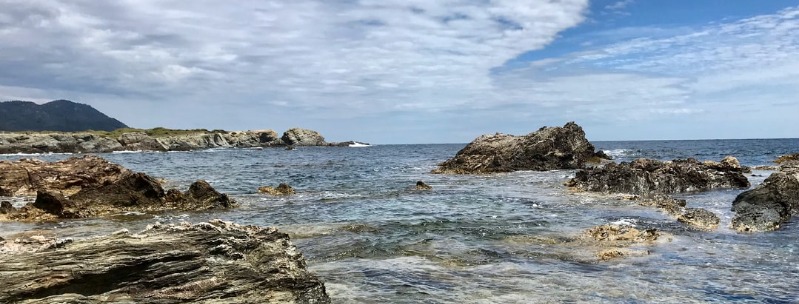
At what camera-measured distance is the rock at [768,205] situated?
19172 mm

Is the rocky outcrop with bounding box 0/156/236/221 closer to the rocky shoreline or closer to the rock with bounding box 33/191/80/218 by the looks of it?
the rock with bounding box 33/191/80/218

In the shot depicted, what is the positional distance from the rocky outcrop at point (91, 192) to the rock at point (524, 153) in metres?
31.2

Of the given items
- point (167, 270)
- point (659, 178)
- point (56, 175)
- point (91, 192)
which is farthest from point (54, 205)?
point (659, 178)

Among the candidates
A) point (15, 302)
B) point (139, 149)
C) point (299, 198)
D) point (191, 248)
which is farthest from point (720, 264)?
point (139, 149)

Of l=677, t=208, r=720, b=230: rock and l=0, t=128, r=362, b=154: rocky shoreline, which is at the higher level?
l=0, t=128, r=362, b=154: rocky shoreline

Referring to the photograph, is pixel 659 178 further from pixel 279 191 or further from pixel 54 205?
pixel 54 205

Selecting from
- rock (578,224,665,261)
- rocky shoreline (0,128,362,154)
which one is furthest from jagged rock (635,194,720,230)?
rocky shoreline (0,128,362,154)

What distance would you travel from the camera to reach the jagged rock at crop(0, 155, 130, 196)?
3100cm

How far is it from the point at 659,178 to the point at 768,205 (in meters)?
12.3

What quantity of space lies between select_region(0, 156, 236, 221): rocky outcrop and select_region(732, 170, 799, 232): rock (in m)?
21.5

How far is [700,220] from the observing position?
65.0 ft

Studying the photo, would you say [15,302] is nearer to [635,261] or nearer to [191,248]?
[191,248]

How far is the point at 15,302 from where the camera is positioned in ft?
23.8

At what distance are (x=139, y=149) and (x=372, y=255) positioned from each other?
517ft
